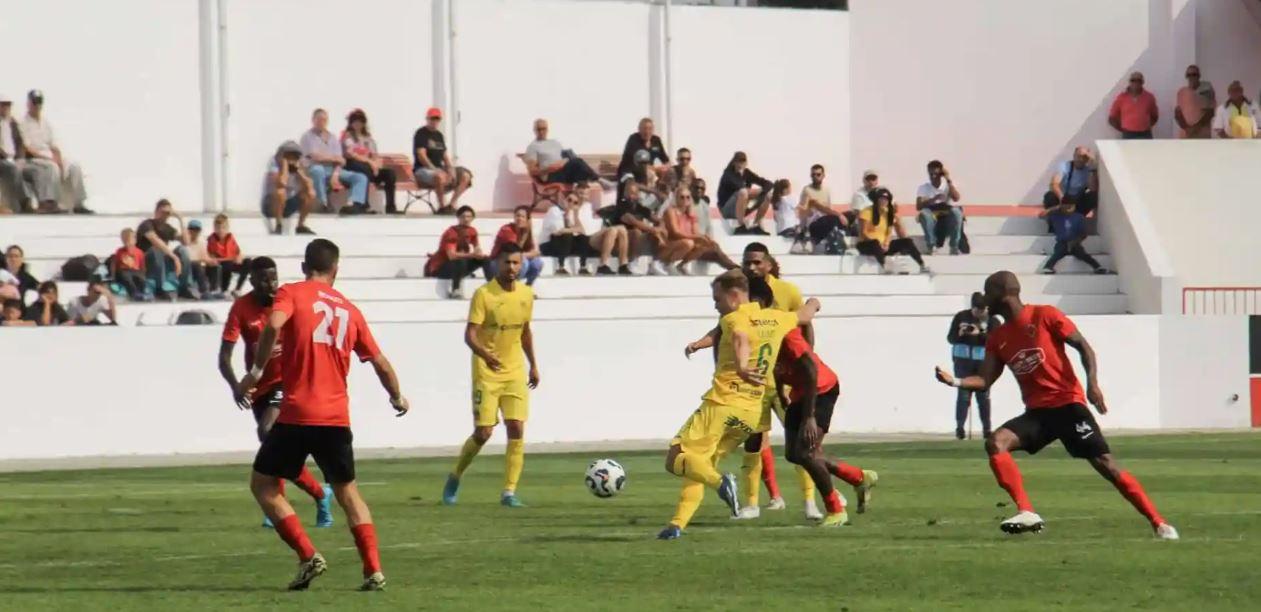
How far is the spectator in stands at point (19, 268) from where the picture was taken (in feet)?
92.9

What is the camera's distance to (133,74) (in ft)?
113

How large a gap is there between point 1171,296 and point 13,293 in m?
16.6

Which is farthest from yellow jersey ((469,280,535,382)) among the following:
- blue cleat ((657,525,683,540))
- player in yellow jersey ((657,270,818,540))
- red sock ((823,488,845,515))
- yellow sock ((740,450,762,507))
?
blue cleat ((657,525,683,540))

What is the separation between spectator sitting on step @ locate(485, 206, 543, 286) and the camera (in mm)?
31141

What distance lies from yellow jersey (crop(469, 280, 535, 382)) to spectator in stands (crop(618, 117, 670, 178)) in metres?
14.9

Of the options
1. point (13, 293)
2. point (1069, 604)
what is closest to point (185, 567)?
point (1069, 604)

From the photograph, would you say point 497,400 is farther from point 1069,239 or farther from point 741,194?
point 1069,239

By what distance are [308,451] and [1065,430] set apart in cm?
501

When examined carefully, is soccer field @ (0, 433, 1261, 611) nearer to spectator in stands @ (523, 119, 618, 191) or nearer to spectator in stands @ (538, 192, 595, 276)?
spectator in stands @ (538, 192, 595, 276)

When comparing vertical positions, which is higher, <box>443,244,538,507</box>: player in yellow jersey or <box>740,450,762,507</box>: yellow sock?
<box>443,244,538,507</box>: player in yellow jersey

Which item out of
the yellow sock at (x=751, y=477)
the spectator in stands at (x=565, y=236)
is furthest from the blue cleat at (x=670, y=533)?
the spectator in stands at (x=565, y=236)

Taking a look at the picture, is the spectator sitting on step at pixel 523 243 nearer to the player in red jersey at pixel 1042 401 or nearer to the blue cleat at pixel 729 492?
the blue cleat at pixel 729 492

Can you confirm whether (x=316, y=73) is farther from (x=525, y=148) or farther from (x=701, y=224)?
(x=701, y=224)

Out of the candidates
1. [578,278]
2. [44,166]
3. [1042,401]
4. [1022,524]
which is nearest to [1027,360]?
[1042,401]
